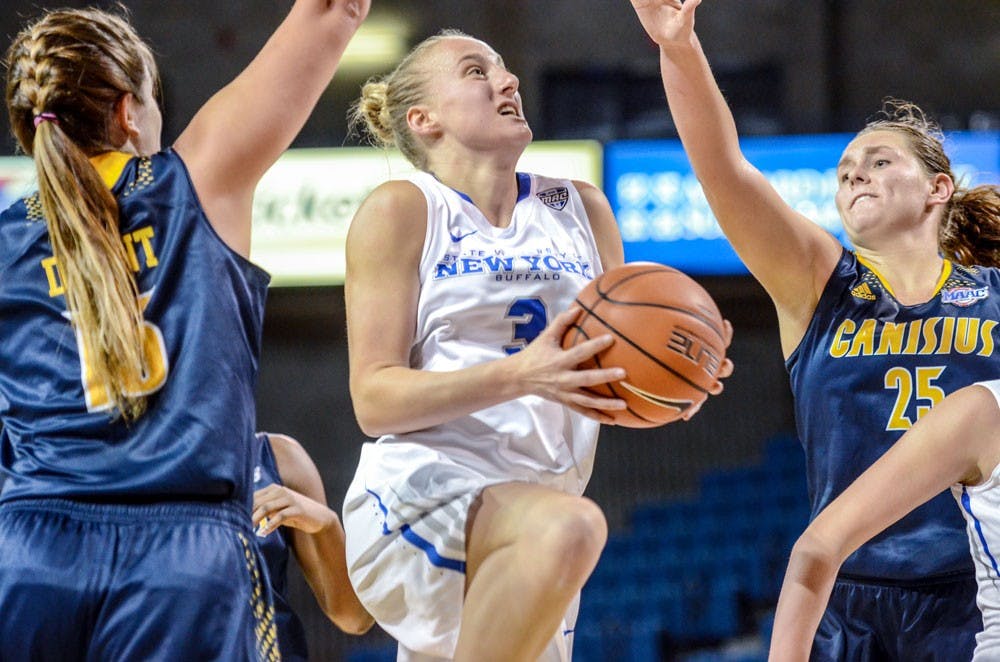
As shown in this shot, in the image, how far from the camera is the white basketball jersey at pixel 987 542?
240cm

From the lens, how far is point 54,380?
7.63 ft

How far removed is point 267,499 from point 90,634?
3.95ft

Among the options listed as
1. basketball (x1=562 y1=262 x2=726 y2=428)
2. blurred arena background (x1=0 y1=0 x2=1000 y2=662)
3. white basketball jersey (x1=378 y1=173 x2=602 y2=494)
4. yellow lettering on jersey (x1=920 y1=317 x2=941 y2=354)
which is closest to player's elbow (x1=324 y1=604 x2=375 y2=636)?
white basketball jersey (x1=378 y1=173 x2=602 y2=494)

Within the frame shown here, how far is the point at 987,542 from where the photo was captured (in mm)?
2432

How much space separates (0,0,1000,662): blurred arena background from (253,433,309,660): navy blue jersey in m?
6.80

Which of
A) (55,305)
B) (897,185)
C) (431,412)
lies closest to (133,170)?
(55,305)

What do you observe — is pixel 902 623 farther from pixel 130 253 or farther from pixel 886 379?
pixel 130 253

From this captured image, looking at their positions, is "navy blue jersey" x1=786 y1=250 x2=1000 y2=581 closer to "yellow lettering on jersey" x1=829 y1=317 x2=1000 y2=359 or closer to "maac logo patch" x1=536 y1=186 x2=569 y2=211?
"yellow lettering on jersey" x1=829 y1=317 x2=1000 y2=359

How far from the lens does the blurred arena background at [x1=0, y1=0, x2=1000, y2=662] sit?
1048cm

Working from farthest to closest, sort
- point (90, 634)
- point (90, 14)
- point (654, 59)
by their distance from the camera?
point (654, 59)
point (90, 14)
point (90, 634)

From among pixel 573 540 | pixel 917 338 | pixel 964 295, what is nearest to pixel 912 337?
pixel 917 338

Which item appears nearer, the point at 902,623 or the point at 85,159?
the point at 85,159

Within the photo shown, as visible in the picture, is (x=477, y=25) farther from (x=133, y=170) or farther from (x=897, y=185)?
(x=133, y=170)

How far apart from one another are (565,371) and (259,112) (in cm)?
74
